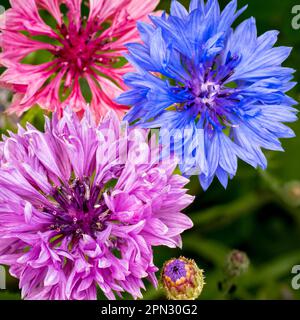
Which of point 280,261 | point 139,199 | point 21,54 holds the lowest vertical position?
point 280,261

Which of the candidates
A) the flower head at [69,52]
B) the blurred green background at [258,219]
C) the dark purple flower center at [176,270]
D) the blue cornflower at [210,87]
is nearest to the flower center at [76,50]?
the flower head at [69,52]

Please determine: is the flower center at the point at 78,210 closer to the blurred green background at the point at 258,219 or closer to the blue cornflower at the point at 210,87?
the blue cornflower at the point at 210,87

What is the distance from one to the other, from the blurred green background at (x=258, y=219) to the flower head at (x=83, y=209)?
496mm

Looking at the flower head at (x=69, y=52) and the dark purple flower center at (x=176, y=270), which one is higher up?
the flower head at (x=69, y=52)

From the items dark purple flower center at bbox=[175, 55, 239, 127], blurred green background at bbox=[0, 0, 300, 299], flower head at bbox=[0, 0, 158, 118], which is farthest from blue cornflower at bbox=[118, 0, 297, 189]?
blurred green background at bbox=[0, 0, 300, 299]

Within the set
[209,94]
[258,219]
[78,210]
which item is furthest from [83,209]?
[258,219]

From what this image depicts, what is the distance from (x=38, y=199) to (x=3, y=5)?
630 mm

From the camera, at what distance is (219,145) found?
4.07 ft

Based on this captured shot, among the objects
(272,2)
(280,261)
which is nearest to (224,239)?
(280,261)

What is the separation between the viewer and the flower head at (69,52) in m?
1.30

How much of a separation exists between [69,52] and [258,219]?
86 cm

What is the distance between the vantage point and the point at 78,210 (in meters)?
1.26

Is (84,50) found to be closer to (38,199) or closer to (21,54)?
(21,54)

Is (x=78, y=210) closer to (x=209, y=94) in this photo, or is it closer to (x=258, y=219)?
(x=209, y=94)
